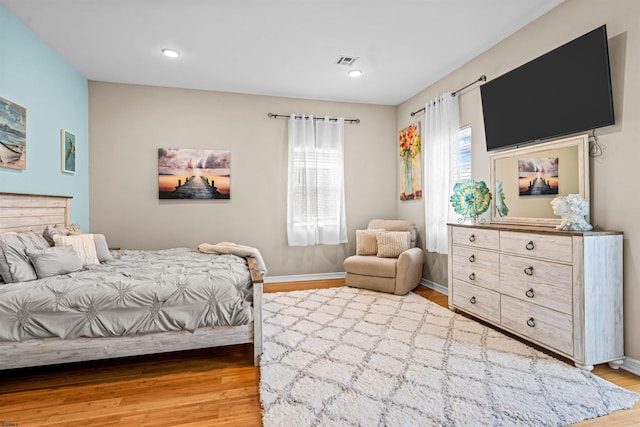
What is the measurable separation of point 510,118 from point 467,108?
2.56 ft

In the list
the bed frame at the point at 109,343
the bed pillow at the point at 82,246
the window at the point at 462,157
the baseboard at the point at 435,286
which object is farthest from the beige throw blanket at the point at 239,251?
the window at the point at 462,157

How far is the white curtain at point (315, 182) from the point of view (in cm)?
491

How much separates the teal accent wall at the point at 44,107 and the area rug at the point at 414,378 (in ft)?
8.72

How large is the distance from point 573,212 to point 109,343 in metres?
3.32

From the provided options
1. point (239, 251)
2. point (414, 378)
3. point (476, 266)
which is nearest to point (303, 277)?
point (239, 251)

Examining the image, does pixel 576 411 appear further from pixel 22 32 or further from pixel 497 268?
pixel 22 32

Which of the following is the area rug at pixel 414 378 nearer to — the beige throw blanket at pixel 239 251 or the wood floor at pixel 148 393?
the wood floor at pixel 148 393

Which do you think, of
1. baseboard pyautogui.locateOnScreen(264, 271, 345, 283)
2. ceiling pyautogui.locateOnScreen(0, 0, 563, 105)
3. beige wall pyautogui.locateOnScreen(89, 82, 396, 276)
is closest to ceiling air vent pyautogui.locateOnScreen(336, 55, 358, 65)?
ceiling pyautogui.locateOnScreen(0, 0, 563, 105)

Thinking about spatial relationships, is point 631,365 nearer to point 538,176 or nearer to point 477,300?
point 477,300

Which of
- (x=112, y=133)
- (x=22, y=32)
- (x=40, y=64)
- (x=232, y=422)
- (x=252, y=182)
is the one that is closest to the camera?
(x=232, y=422)

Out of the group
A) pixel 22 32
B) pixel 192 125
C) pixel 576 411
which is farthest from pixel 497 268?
pixel 22 32

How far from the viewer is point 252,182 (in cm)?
483

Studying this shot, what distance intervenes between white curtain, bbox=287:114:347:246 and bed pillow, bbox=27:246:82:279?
2.69 meters

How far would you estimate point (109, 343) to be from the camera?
2199 mm
